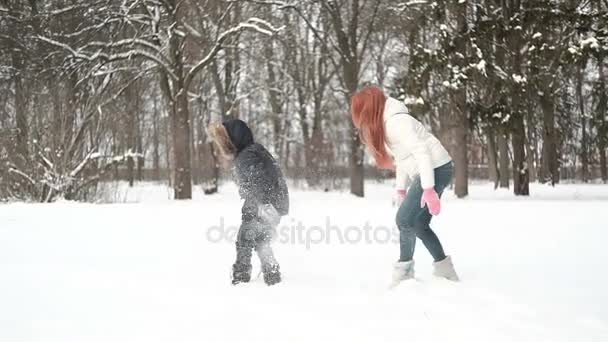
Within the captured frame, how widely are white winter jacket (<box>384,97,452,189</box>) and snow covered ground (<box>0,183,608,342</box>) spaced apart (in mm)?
845

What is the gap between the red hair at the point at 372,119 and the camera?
14.3ft

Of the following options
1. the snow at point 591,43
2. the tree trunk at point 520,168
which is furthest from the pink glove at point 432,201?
the tree trunk at point 520,168

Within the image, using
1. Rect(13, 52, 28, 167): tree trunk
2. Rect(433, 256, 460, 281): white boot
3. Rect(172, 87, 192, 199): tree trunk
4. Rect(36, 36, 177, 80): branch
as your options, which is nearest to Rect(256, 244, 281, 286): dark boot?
Rect(433, 256, 460, 281): white boot

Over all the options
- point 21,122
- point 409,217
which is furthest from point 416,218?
point 21,122

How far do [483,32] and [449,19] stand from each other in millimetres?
1327

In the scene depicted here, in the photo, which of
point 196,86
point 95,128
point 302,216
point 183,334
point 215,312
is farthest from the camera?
point 196,86

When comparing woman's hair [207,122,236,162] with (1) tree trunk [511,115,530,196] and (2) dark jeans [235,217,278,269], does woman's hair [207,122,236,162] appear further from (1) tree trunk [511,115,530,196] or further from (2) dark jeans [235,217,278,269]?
(1) tree trunk [511,115,530,196]

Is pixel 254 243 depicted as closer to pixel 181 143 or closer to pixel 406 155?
pixel 406 155

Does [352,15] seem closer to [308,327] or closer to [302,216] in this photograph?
[302,216]

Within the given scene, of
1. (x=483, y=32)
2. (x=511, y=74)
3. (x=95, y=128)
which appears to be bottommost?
(x=95, y=128)

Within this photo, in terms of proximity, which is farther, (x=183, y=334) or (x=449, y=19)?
(x=449, y=19)

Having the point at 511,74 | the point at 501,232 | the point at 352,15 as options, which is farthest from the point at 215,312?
the point at 352,15

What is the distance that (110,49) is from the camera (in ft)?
53.1

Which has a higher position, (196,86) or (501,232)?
(196,86)
